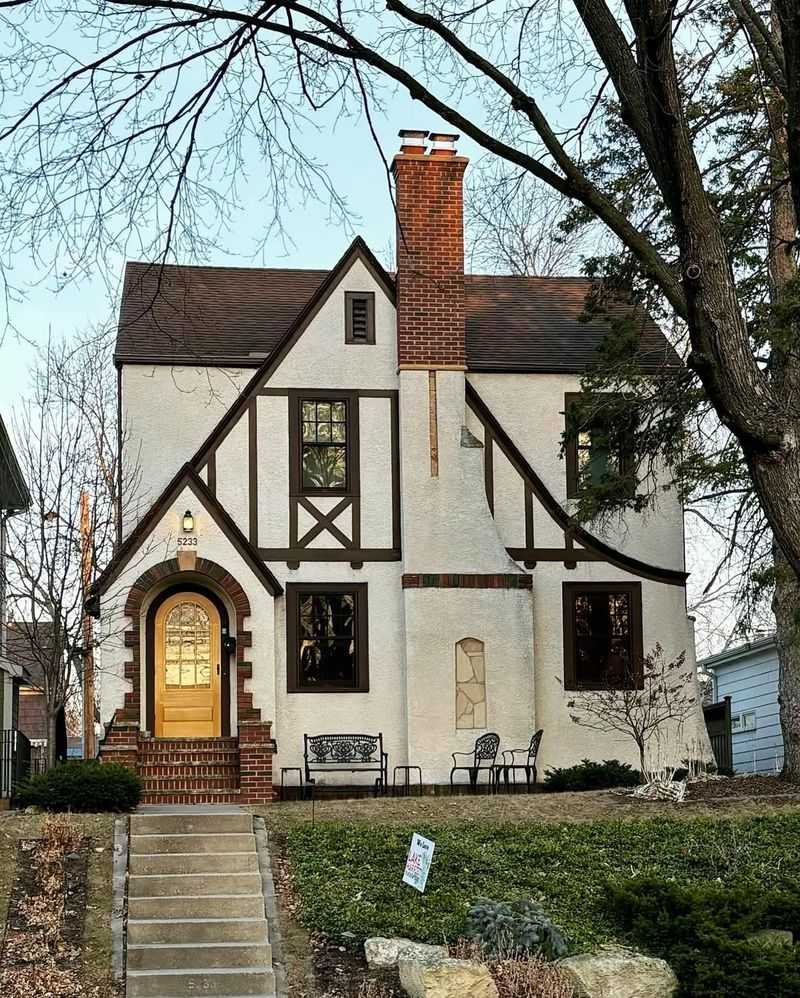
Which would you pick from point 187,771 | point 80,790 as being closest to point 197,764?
point 187,771

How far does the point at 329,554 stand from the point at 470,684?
8.98 feet

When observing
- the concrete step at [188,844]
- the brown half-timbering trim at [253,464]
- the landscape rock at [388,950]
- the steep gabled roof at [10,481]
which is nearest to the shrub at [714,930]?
the landscape rock at [388,950]

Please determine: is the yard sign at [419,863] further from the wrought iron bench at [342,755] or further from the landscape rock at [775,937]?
the wrought iron bench at [342,755]

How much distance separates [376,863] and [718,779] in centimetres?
695

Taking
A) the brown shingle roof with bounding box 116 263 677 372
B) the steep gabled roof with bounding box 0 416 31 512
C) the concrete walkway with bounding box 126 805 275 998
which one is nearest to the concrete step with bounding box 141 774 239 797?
the concrete walkway with bounding box 126 805 275 998

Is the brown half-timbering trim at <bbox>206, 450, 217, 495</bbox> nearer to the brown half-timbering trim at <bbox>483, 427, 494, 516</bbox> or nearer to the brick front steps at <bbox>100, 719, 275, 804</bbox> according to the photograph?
the brick front steps at <bbox>100, 719, 275, 804</bbox>

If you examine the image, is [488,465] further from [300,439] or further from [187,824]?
[187,824]

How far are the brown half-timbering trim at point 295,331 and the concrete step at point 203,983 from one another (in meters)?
10.4

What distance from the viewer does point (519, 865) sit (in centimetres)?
1409

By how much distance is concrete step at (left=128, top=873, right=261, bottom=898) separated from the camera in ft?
43.7

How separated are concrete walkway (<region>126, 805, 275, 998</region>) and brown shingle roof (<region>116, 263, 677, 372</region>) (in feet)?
30.0

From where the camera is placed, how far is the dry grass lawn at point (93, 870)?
11.9 meters

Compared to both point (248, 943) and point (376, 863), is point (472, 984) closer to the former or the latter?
point (248, 943)

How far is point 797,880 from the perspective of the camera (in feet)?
43.0
